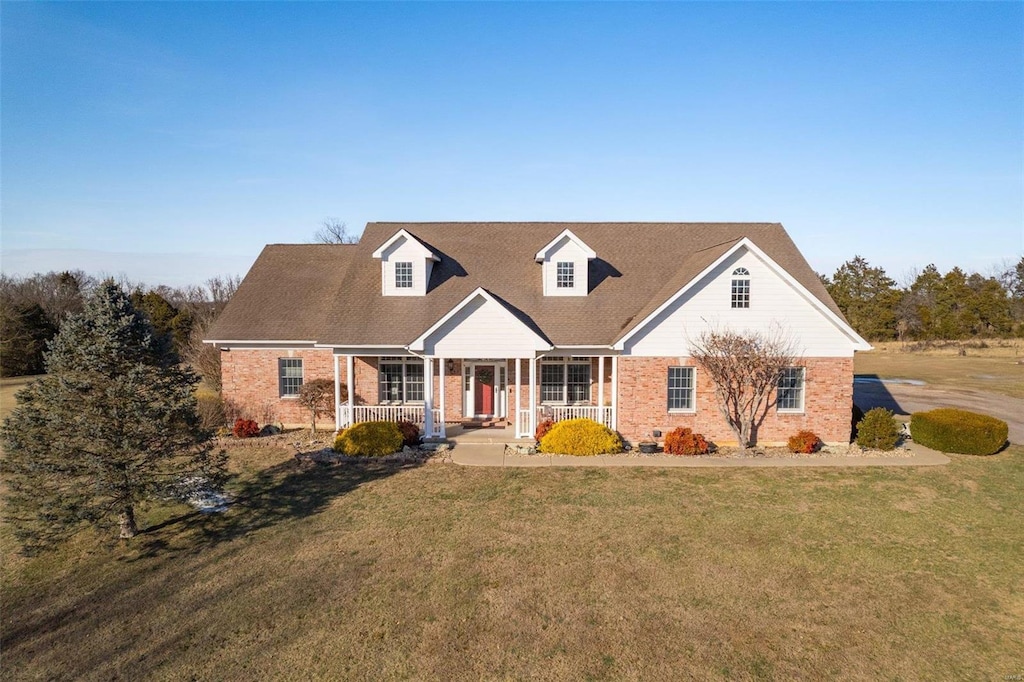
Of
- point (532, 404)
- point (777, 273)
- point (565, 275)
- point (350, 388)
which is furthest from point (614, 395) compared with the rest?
point (350, 388)

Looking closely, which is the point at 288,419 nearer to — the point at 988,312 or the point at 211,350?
the point at 211,350

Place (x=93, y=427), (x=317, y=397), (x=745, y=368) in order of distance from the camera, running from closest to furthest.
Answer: (x=93, y=427) < (x=745, y=368) < (x=317, y=397)

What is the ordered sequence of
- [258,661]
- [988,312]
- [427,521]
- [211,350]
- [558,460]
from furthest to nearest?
[988,312], [211,350], [558,460], [427,521], [258,661]

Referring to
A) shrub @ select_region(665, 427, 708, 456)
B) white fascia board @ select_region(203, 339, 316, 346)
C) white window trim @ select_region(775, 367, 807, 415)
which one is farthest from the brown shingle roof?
shrub @ select_region(665, 427, 708, 456)

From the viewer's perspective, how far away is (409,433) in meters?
17.2

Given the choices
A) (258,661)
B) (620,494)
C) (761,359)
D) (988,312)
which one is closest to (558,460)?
(620,494)

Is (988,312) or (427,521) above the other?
(988,312)

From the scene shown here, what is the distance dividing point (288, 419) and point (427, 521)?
11.0 m

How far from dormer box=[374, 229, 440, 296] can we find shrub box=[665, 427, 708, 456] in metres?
10.4

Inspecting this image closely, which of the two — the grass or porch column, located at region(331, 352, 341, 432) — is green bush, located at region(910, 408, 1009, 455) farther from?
porch column, located at region(331, 352, 341, 432)

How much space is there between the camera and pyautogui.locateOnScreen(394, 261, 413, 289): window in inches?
808

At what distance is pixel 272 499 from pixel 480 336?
7939 millimetres

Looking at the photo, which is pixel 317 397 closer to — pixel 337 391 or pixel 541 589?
pixel 337 391

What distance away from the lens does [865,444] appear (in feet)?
57.6
